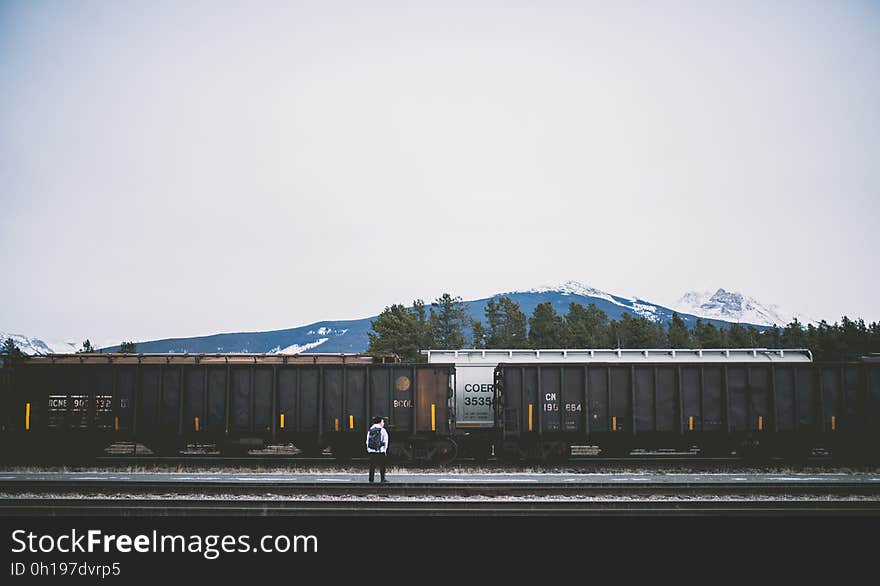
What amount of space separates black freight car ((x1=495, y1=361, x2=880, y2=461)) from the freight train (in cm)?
3

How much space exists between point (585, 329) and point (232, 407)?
46.1m

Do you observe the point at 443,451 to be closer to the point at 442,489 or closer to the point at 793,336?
the point at 442,489

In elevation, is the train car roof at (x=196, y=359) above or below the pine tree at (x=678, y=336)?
below

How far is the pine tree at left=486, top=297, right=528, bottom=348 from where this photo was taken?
70188 mm

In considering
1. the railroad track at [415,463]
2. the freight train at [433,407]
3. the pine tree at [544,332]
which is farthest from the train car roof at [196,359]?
the pine tree at [544,332]

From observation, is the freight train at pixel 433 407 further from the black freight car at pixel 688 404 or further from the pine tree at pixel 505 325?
the pine tree at pixel 505 325

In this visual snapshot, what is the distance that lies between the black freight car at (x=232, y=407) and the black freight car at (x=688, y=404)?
2.95 metres

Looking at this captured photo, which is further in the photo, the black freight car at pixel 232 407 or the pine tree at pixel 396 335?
the pine tree at pixel 396 335

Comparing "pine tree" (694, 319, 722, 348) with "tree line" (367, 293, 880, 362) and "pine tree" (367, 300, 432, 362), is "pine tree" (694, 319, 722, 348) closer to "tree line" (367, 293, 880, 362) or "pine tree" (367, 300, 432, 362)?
"tree line" (367, 293, 880, 362)

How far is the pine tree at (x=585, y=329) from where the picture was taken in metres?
61.1

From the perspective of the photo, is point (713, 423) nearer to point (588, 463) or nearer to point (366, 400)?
point (588, 463)

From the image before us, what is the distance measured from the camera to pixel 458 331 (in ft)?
266

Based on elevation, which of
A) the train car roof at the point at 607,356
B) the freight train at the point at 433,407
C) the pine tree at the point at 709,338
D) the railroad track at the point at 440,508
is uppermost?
the pine tree at the point at 709,338

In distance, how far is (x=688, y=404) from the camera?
70.0 ft
